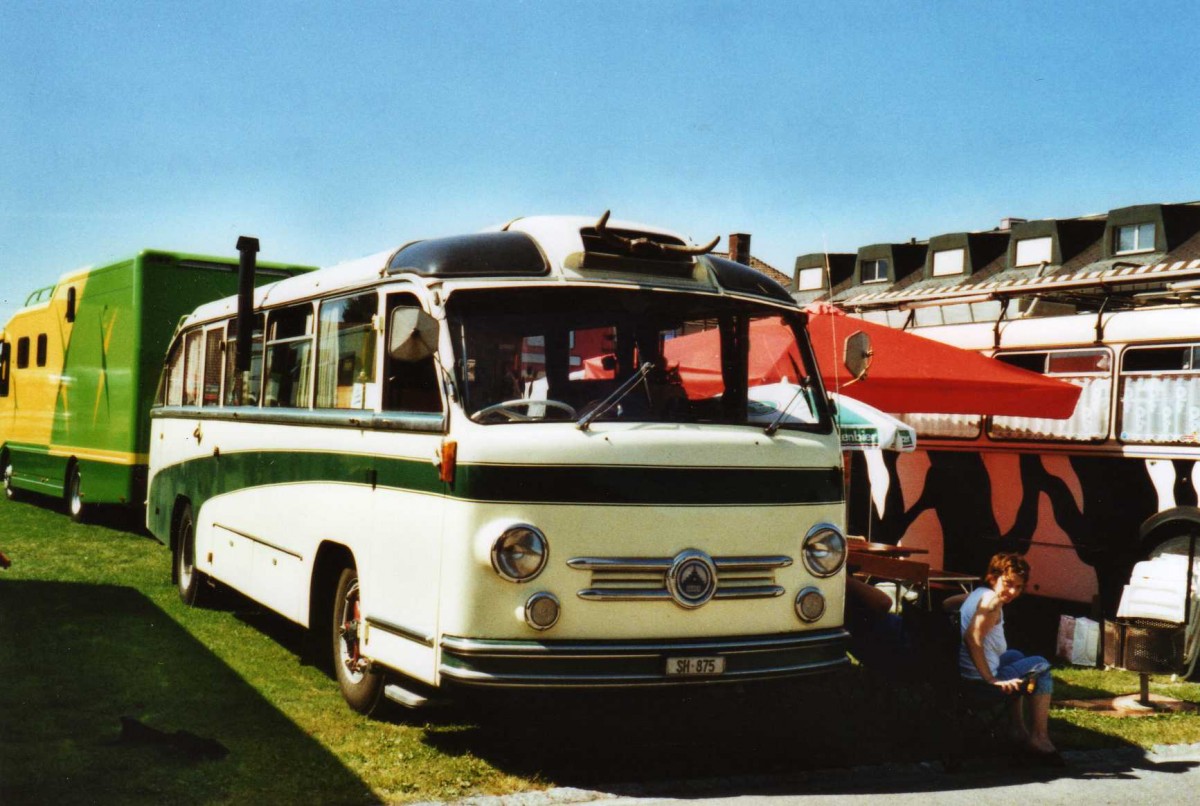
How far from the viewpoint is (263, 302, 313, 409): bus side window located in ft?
27.8

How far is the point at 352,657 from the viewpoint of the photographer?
25.0ft

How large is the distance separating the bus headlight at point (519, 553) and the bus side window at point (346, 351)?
1.64m

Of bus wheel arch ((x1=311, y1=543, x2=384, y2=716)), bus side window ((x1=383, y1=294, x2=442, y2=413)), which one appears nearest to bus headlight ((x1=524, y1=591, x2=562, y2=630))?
bus side window ((x1=383, y1=294, x2=442, y2=413))

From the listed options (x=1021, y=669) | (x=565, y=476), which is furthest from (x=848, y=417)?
(x=565, y=476)

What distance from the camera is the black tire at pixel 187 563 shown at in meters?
11.2

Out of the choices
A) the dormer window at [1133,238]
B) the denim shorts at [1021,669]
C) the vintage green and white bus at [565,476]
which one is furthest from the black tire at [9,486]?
the dormer window at [1133,238]

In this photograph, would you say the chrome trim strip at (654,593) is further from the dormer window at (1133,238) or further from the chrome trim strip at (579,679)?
the dormer window at (1133,238)

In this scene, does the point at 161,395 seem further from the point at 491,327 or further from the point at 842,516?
the point at 842,516

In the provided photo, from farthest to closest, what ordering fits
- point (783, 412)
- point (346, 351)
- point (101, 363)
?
point (101, 363)
point (346, 351)
point (783, 412)

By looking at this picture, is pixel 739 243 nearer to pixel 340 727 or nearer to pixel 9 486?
pixel 9 486

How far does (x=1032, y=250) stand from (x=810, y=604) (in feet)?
162

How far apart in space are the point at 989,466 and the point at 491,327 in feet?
24.3

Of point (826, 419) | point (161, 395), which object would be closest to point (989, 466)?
point (826, 419)

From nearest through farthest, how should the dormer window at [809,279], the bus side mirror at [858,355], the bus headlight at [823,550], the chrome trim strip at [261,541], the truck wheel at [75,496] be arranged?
the bus headlight at [823,550]
the bus side mirror at [858,355]
the chrome trim strip at [261,541]
the truck wheel at [75,496]
the dormer window at [809,279]
